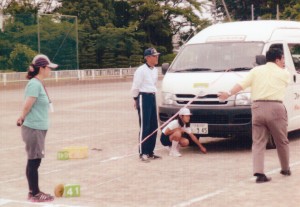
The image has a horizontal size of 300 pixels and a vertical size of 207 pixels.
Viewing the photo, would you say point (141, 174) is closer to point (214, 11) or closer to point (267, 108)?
point (267, 108)

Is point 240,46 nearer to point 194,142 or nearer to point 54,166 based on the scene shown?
point 194,142

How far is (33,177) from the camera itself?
24.7 ft

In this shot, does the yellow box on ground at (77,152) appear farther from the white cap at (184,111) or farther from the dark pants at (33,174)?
the dark pants at (33,174)

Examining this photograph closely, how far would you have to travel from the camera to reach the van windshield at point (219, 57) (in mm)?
11258

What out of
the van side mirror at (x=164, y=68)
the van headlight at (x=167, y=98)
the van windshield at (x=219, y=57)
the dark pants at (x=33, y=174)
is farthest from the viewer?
the van side mirror at (x=164, y=68)

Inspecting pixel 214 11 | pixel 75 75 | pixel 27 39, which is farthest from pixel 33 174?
pixel 214 11

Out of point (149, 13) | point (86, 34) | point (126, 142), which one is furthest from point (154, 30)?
point (126, 142)

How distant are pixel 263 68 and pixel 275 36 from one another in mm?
3470

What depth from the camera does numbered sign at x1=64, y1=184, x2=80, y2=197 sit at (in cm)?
762

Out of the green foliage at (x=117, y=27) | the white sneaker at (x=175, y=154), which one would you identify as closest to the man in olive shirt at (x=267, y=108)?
the white sneaker at (x=175, y=154)

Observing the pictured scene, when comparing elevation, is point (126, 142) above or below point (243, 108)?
below

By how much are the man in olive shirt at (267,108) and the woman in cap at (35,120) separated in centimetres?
241

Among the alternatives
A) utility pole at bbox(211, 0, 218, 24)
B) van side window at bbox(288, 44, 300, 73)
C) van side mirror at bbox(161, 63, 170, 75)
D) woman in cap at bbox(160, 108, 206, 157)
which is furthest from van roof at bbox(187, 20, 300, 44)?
utility pole at bbox(211, 0, 218, 24)

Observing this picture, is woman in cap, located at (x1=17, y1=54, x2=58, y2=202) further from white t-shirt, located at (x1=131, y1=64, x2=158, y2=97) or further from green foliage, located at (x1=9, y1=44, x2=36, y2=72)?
green foliage, located at (x1=9, y1=44, x2=36, y2=72)
